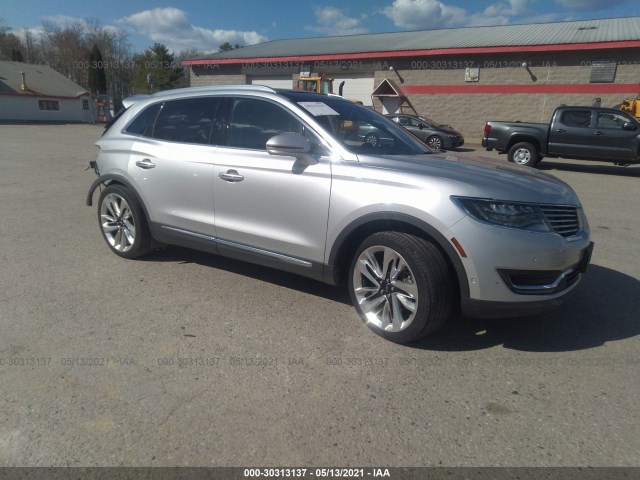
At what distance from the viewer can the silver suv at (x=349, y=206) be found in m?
3.04

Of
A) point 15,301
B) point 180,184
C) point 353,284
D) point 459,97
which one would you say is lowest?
point 15,301

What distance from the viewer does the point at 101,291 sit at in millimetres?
4215

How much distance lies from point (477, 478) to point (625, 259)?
4.29m

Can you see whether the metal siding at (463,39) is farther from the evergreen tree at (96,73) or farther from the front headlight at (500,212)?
the evergreen tree at (96,73)

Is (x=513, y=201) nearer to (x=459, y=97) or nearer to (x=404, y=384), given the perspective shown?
(x=404, y=384)

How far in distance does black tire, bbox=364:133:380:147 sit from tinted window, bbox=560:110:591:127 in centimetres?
1264

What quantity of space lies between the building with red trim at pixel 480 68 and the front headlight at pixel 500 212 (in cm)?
2357

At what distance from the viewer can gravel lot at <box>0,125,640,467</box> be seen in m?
2.36

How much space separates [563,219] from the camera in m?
3.27

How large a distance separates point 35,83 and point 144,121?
49650 millimetres

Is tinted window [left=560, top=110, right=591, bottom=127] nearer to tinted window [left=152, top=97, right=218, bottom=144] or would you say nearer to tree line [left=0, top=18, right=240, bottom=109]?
tinted window [left=152, top=97, right=218, bottom=144]

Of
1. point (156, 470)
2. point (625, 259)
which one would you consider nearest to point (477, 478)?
point (156, 470)

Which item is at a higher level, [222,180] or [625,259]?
[222,180]

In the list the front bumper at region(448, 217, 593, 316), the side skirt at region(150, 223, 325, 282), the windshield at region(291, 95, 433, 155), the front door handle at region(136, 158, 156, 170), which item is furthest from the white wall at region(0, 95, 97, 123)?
the front bumper at region(448, 217, 593, 316)
